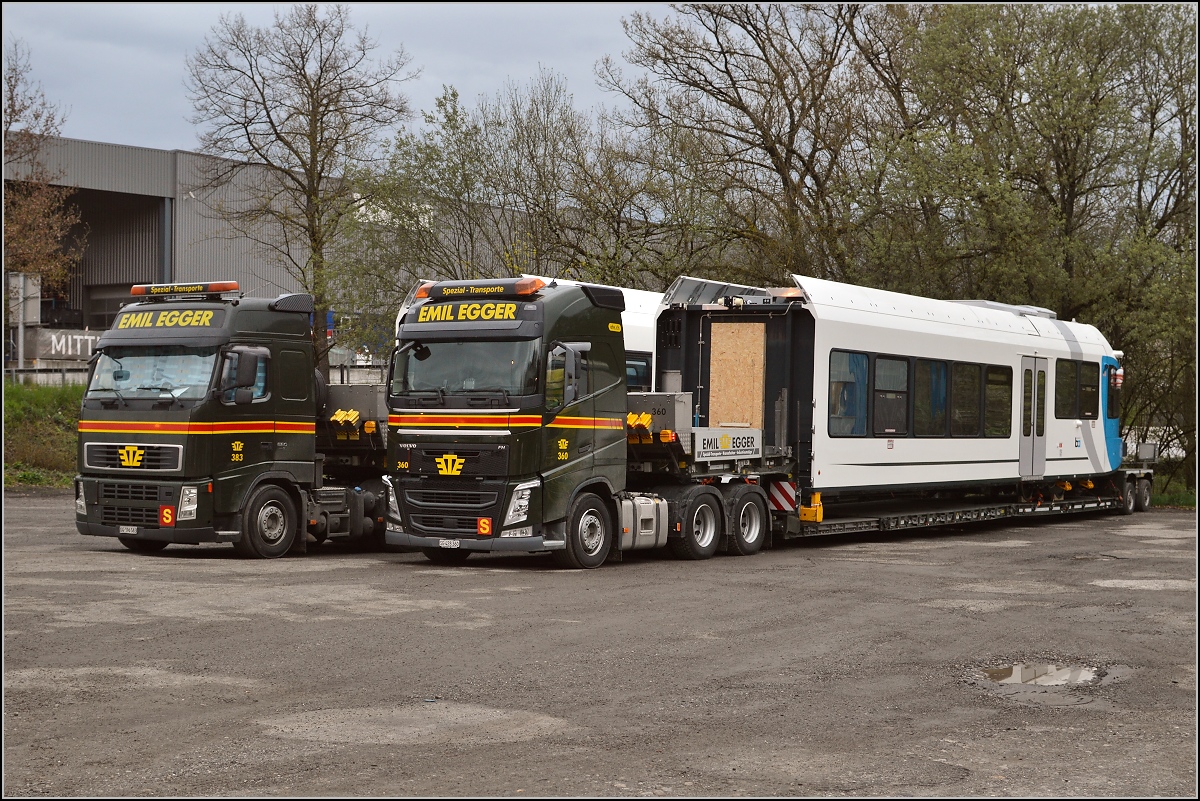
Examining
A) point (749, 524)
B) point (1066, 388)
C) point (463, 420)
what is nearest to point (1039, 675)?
point (463, 420)

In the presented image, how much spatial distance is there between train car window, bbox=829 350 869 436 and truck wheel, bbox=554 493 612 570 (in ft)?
13.8

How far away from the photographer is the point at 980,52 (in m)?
29.9

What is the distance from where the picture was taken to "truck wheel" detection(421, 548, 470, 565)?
16984 mm

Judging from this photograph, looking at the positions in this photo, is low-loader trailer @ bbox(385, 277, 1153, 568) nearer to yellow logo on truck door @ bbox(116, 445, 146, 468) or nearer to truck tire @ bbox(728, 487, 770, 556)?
truck tire @ bbox(728, 487, 770, 556)

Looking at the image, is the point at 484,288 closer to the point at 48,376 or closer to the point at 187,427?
the point at 187,427

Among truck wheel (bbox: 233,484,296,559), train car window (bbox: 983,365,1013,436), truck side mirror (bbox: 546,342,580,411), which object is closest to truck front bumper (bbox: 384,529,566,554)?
truck side mirror (bbox: 546,342,580,411)

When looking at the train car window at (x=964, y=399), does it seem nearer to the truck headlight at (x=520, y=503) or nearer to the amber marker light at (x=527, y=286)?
the amber marker light at (x=527, y=286)

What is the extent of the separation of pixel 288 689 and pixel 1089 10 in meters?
26.5

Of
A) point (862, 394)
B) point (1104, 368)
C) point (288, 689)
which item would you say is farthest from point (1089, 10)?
point (288, 689)

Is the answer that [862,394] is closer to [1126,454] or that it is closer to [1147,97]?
[1126,454]

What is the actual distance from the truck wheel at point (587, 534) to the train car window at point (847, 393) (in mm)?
4209

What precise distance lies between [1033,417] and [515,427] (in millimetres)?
12449

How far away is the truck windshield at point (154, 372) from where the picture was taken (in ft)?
53.6

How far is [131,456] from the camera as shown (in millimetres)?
16469
